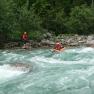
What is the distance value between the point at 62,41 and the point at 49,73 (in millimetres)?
13116

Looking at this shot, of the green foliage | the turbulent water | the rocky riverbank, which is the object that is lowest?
the turbulent water

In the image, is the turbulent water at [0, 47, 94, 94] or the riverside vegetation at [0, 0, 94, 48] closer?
the turbulent water at [0, 47, 94, 94]

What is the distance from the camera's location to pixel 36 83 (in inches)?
716

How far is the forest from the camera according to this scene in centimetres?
3094

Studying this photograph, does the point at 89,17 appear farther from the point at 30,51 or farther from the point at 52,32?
the point at 30,51

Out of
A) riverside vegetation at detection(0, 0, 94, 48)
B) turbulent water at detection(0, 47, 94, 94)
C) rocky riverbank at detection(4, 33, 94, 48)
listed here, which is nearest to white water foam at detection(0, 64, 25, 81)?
turbulent water at detection(0, 47, 94, 94)

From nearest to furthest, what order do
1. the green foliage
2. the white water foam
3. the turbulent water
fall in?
the turbulent water, the white water foam, the green foliage

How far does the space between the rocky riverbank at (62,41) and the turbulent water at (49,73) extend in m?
3.04

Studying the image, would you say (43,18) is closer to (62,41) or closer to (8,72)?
(62,41)

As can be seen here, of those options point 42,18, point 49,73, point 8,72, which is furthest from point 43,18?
point 49,73

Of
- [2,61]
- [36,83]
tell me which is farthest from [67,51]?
[36,83]

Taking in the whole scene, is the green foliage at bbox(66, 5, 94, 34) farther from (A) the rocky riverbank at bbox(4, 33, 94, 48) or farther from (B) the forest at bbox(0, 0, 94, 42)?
(A) the rocky riverbank at bbox(4, 33, 94, 48)

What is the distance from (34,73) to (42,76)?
0.79 m

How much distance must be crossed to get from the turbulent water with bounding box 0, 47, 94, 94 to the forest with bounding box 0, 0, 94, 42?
456cm
